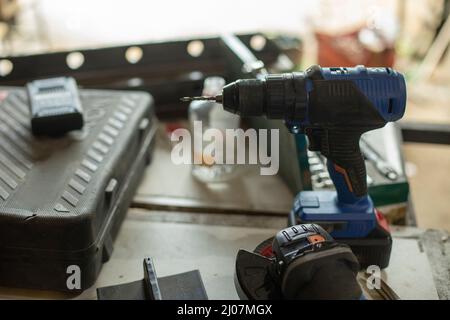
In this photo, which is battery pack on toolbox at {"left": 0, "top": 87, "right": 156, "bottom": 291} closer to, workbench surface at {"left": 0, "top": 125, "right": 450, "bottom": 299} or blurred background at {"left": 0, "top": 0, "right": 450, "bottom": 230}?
workbench surface at {"left": 0, "top": 125, "right": 450, "bottom": 299}

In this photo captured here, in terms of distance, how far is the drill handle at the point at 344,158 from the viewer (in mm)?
701

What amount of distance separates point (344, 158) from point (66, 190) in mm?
401

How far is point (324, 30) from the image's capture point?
1691 millimetres

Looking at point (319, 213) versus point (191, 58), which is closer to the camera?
point (319, 213)

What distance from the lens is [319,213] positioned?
2.49 ft

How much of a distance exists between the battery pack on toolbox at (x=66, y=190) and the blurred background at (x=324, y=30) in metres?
0.84

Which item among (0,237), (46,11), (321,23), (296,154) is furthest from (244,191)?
(46,11)

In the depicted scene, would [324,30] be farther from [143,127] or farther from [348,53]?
[143,127]

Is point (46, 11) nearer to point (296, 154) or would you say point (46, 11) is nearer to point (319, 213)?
point (296, 154)

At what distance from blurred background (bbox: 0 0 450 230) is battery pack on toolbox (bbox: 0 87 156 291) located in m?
0.84

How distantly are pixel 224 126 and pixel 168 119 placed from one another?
192 millimetres
